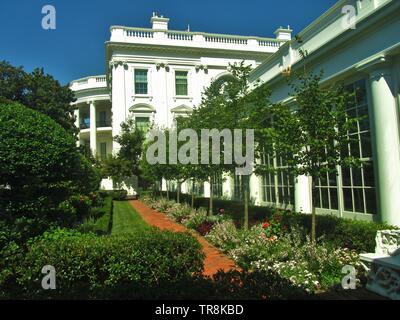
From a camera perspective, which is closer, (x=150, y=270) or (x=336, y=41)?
(x=150, y=270)

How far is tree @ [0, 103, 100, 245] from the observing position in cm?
702

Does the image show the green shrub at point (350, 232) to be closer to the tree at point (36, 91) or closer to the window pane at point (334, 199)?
the window pane at point (334, 199)

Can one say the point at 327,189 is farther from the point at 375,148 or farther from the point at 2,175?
the point at 2,175

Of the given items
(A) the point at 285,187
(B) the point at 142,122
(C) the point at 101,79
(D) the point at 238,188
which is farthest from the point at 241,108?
(C) the point at 101,79

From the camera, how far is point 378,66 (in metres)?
8.50

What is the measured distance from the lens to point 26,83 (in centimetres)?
2831

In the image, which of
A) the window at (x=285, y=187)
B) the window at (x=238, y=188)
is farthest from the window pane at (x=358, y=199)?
the window at (x=238, y=188)

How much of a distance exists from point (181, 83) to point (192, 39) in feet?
14.8

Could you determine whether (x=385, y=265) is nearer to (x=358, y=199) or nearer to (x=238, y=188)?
(x=358, y=199)

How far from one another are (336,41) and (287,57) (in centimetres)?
376

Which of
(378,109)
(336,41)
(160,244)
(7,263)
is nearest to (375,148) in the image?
(378,109)

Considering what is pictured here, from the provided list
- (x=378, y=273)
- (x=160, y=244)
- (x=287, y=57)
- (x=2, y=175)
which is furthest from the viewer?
(x=287, y=57)

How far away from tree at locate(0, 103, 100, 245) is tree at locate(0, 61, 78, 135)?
19.6 metres

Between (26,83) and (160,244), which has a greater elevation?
(26,83)
